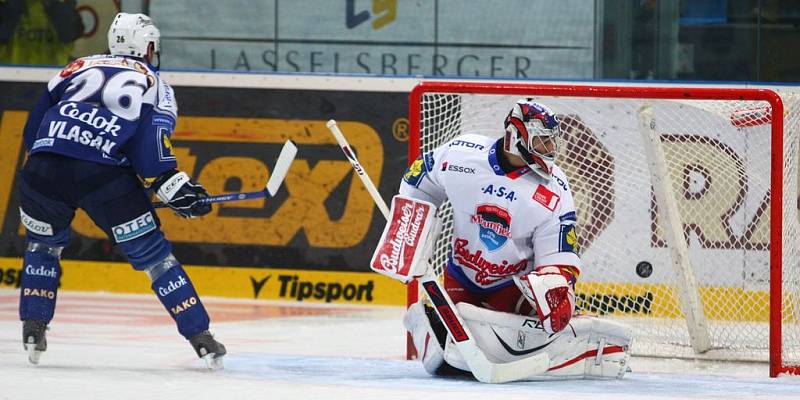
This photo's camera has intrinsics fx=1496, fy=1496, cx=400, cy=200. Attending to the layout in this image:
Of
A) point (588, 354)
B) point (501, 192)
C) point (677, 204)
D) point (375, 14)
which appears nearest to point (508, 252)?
point (501, 192)

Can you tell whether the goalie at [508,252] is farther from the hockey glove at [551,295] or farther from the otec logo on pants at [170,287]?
the otec logo on pants at [170,287]

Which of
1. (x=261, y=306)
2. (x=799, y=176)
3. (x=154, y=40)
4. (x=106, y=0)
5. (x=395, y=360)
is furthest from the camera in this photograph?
(x=106, y=0)

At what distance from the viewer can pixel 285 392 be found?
4.86 m

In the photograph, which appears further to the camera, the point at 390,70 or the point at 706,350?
the point at 390,70

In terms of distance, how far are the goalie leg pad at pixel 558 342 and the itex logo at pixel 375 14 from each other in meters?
3.57

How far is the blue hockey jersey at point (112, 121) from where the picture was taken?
540 cm

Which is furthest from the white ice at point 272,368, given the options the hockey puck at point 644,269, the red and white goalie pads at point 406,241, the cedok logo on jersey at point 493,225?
the hockey puck at point 644,269

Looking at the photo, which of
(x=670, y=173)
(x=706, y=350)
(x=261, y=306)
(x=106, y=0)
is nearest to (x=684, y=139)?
(x=670, y=173)

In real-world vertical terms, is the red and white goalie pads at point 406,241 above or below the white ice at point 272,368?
above

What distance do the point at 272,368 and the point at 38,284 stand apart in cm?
92

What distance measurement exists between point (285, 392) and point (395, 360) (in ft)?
4.39

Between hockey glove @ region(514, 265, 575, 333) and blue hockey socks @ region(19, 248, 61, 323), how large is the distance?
5.79 feet

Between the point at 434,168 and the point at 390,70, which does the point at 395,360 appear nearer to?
the point at 434,168

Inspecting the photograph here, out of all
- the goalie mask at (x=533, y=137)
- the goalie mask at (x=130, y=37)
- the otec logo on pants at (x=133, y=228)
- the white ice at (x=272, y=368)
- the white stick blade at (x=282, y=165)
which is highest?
the goalie mask at (x=130, y=37)
